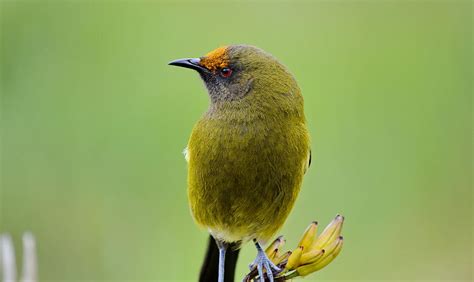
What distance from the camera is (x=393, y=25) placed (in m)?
8.30

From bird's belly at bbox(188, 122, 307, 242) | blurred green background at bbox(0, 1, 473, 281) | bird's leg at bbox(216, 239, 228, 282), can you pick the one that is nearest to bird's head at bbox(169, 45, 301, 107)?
bird's belly at bbox(188, 122, 307, 242)

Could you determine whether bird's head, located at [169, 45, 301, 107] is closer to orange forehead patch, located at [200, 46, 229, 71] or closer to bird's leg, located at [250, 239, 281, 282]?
orange forehead patch, located at [200, 46, 229, 71]

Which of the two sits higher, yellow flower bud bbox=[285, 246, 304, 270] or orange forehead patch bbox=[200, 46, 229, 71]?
orange forehead patch bbox=[200, 46, 229, 71]

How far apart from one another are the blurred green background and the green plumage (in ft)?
6.08

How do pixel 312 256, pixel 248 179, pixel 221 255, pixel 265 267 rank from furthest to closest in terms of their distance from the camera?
pixel 221 255, pixel 248 179, pixel 265 267, pixel 312 256

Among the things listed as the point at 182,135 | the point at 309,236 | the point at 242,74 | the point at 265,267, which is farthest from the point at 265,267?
the point at 182,135

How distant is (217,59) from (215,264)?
134cm

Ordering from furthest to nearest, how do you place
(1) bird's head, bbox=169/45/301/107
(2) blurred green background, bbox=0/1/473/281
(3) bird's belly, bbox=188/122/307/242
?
(2) blurred green background, bbox=0/1/473/281 → (1) bird's head, bbox=169/45/301/107 → (3) bird's belly, bbox=188/122/307/242

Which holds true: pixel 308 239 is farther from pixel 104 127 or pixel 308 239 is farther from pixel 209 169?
pixel 104 127

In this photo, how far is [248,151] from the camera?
445 cm

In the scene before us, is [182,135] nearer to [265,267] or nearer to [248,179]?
[248,179]

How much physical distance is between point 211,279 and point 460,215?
2817 mm

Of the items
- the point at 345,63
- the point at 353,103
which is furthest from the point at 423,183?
the point at 345,63

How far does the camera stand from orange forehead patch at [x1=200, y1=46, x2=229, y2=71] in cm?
486
